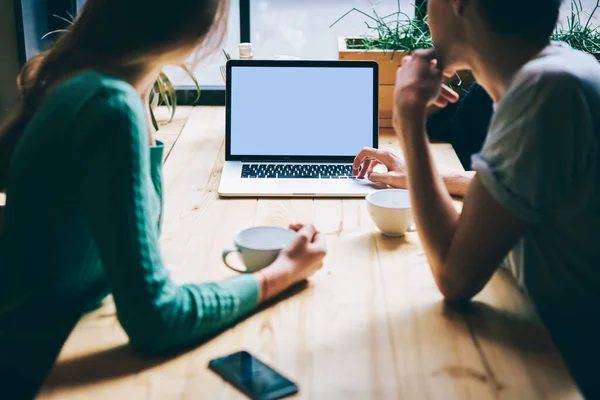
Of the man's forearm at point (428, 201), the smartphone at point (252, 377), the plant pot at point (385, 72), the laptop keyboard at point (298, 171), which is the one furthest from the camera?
the plant pot at point (385, 72)

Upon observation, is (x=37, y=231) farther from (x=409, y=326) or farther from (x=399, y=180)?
(x=399, y=180)

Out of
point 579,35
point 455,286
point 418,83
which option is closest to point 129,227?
point 455,286

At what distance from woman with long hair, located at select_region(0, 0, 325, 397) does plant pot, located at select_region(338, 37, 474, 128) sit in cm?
106

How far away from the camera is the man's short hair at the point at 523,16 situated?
110 cm

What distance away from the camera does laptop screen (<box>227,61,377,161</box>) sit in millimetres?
1843

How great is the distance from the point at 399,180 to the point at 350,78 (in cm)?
38

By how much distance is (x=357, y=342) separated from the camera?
986mm

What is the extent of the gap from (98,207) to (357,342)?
377 mm

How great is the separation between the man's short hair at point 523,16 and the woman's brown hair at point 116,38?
402mm

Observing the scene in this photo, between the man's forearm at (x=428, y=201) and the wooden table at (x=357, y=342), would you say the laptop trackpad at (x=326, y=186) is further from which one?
the man's forearm at (x=428, y=201)

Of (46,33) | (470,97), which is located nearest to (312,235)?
(470,97)

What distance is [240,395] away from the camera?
2.82 feet

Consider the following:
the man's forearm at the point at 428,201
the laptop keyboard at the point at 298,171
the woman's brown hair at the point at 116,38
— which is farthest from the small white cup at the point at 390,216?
the woman's brown hair at the point at 116,38

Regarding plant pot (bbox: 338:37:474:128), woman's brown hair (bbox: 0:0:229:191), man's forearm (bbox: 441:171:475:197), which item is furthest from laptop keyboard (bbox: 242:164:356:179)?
woman's brown hair (bbox: 0:0:229:191)
